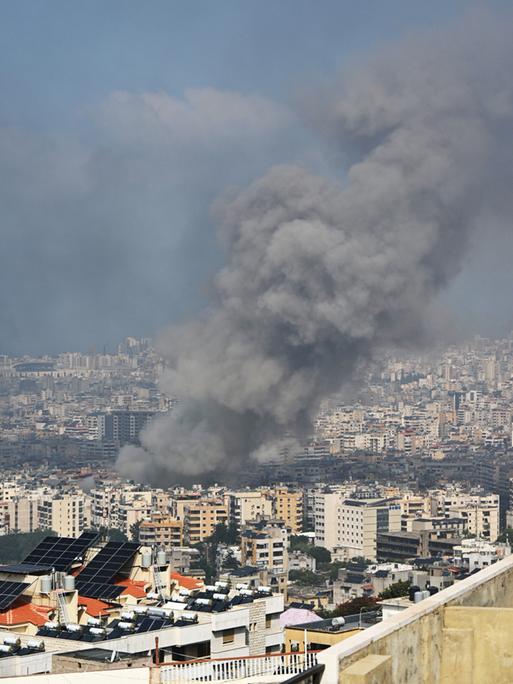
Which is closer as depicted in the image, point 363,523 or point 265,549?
point 265,549

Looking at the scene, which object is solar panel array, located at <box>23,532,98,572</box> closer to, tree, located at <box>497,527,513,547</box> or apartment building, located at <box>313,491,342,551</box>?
tree, located at <box>497,527,513,547</box>

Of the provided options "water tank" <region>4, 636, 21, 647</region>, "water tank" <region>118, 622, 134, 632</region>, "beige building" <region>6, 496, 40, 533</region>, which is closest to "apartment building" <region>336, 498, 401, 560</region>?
"beige building" <region>6, 496, 40, 533</region>

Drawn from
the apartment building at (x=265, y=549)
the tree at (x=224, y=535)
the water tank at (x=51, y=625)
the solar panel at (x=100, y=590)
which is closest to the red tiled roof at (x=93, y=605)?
the solar panel at (x=100, y=590)

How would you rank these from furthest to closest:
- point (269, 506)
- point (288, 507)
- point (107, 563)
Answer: point (288, 507) → point (269, 506) → point (107, 563)

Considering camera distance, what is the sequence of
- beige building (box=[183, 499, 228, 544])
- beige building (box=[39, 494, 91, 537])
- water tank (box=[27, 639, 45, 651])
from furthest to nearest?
beige building (box=[39, 494, 91, 537]) → beige building (box=[183, 499, 228, 544]) → water tank (box=[27, 639, 45, 651])

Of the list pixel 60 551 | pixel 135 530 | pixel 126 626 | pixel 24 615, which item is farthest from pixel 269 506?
pixel 126 626

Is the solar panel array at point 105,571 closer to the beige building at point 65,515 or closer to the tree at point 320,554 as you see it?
the tree at point 320,554

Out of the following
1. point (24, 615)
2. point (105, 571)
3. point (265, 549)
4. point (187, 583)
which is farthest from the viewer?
point (265, 549)

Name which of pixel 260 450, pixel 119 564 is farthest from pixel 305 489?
pixel 119 564

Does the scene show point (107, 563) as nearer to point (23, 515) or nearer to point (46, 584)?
point (46, 584)
